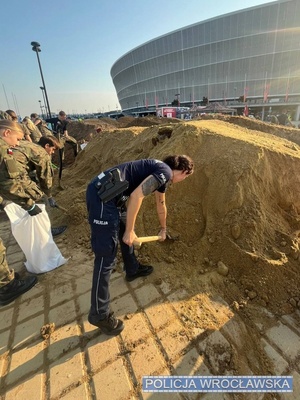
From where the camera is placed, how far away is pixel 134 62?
57.4 meters

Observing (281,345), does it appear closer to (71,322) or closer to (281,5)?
(71,322)

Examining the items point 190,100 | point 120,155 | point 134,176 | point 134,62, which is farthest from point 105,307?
point 134,62

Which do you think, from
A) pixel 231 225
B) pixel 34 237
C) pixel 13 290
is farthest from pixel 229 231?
pixel 13 290

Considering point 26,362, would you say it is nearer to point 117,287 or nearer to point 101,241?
point 117,287

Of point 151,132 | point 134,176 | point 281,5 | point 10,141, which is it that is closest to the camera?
point 134,176

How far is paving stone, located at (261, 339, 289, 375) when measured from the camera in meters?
1.85

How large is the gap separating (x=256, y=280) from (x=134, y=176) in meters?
1.87

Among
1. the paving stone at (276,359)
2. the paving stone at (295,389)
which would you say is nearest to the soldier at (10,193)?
the paving stone at (276,359)

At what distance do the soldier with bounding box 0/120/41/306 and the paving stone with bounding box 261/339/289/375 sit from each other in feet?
8.51

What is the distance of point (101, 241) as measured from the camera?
6.30 feet

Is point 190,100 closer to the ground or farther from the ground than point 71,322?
farther from the ground

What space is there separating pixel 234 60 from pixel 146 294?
52.5 metres

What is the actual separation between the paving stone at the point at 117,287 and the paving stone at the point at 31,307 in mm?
755

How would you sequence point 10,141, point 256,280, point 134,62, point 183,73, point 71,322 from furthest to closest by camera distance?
point 134,62 → point 183,73 → point 10,141 → point 256,280 → point 71,322
